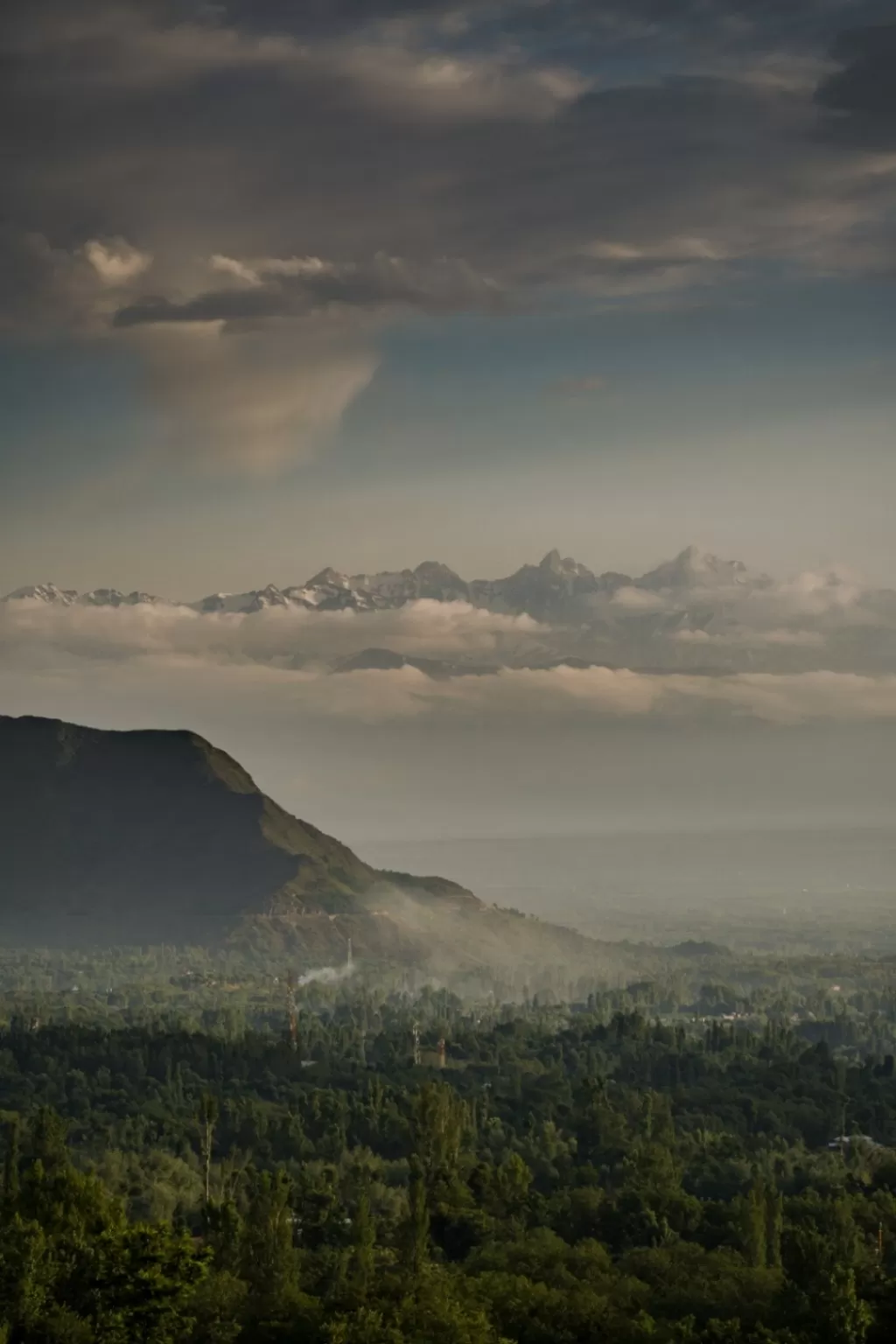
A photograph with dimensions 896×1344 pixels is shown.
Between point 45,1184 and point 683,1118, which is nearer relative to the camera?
point 45,1184

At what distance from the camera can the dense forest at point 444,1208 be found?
78625 millimetres

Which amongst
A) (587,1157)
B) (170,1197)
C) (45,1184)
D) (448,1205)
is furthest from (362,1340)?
(587,1157)

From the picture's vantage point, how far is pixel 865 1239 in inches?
4574

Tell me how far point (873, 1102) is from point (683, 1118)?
2236 centimetres

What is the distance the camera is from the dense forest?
78625 millimetres

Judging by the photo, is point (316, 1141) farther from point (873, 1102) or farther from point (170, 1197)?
point (873, 1102)

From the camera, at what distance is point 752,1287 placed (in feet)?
304

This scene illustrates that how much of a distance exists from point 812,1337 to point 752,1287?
16362 mm

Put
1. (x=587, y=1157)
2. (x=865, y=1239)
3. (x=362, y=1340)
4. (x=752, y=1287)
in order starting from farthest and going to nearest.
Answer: (x=587, y=1157) < (x=865, y=1239) < (x=752, y=1287) < (x=362, y=1340)

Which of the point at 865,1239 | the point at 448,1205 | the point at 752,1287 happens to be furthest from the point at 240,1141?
the point at 752,1287

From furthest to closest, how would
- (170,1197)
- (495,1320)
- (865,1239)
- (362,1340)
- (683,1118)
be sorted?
(683,1118) < (170,1197) < (865,1239) < (495,1320) < (362,1340)

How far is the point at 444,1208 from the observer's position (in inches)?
4609

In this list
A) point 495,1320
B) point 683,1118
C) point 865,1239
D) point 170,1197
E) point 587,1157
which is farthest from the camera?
point 683,1118

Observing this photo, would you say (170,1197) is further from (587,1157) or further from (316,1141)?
(587,1157)
